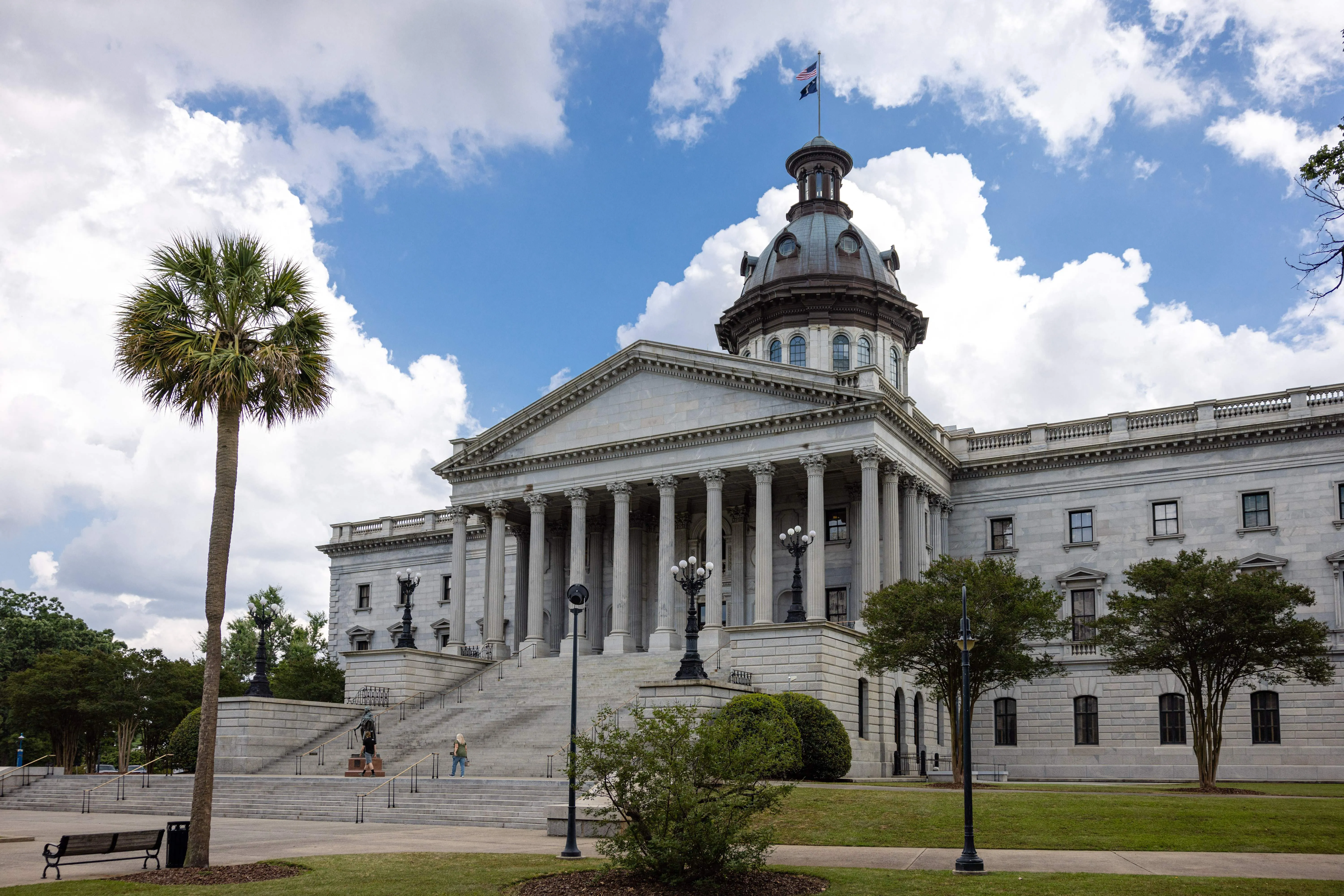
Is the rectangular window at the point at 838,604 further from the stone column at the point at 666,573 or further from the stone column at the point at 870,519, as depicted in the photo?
the stone column at the point at 666,573

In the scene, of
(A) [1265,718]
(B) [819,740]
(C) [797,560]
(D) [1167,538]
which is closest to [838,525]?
(D) [1167,538]

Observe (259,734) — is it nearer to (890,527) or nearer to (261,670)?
(261,670)

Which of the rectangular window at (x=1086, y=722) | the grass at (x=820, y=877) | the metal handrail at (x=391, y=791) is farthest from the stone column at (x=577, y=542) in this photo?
the grass at (x=820, y=877)

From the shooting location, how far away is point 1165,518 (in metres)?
49.8

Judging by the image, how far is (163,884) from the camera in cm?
1811

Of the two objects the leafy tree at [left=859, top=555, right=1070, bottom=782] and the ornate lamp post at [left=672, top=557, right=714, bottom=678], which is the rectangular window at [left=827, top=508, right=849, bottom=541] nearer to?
the leafy tree at [left=859, top=555, right=1070, bottom=782]

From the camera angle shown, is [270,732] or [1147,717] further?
[1147,717]

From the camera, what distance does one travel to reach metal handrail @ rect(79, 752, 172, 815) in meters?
34.9

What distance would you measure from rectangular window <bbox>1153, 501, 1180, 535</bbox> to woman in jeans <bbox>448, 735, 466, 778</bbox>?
102 feet

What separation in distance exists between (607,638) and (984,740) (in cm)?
1731

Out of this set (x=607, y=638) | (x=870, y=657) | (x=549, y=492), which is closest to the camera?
(x=870, y=657)

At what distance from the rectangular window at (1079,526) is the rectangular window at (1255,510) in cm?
622

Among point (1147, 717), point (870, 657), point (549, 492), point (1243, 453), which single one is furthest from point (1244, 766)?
point (549, 492)

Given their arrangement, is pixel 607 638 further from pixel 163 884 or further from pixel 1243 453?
pixel 163 884
